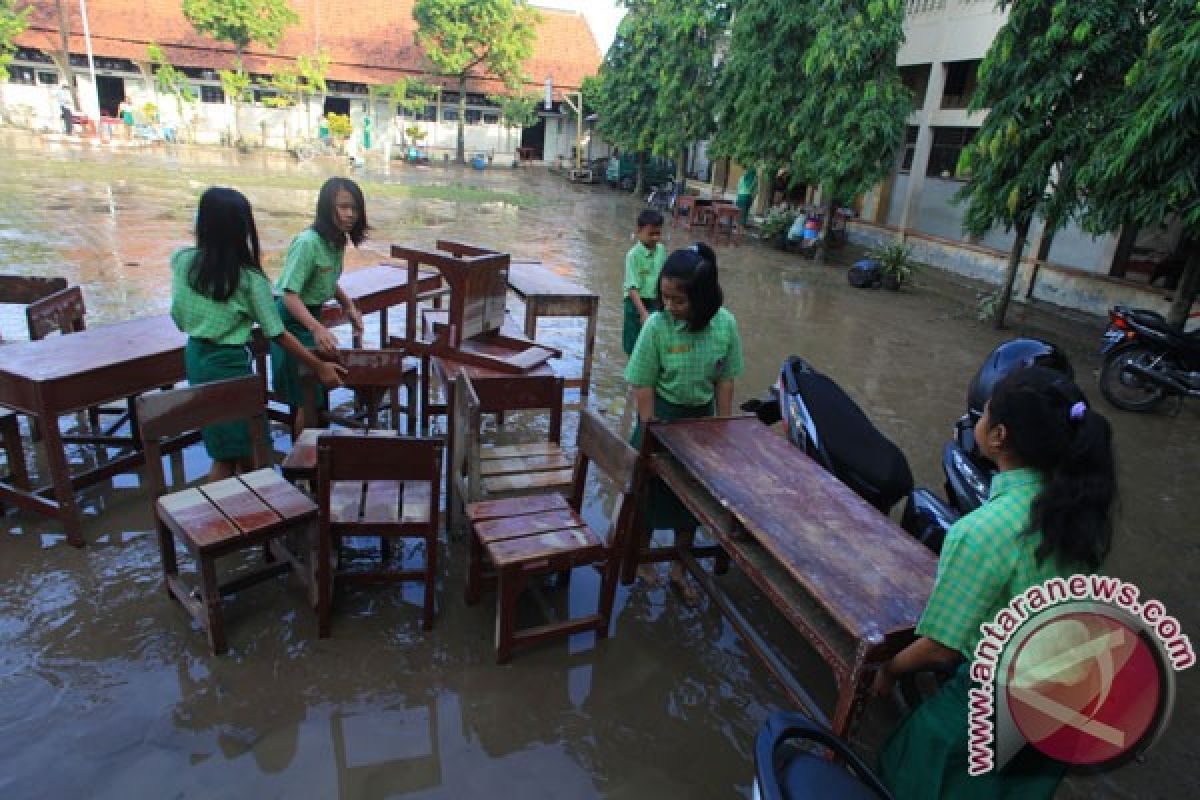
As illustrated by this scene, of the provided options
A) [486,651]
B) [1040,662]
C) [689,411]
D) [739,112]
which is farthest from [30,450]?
[739,112]

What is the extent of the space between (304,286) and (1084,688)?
4.00 meters

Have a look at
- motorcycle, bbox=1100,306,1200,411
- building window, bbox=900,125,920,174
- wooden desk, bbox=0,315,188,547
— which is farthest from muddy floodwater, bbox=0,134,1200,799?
building window, bbox=900,125,920,174

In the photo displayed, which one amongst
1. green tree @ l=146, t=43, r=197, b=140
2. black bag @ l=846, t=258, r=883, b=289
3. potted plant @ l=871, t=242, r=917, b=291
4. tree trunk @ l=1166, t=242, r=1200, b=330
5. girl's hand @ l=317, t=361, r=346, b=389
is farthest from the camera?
green tree @ l=146, t=43, r=197, b=140

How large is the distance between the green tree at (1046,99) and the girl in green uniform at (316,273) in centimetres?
752

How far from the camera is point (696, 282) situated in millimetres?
3076

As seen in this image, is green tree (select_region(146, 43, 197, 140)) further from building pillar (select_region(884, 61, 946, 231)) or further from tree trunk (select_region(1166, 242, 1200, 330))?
tree trunk (select_region(1166, 242, 1200, 330))

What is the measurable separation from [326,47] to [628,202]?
52.6ft

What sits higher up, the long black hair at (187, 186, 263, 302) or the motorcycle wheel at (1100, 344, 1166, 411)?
the long black hair at (187, 186, 263, 302)

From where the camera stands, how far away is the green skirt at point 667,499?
352cm

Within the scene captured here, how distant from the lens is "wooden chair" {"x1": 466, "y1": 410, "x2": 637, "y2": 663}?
2883mm

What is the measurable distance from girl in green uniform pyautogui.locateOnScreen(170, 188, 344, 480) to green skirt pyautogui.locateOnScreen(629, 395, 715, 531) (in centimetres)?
195

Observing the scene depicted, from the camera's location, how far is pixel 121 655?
2.90 meters

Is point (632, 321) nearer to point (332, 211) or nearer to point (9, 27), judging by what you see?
point (332, 211)

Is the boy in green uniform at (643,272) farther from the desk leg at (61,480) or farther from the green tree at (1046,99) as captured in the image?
the green tree at (1046,99)
